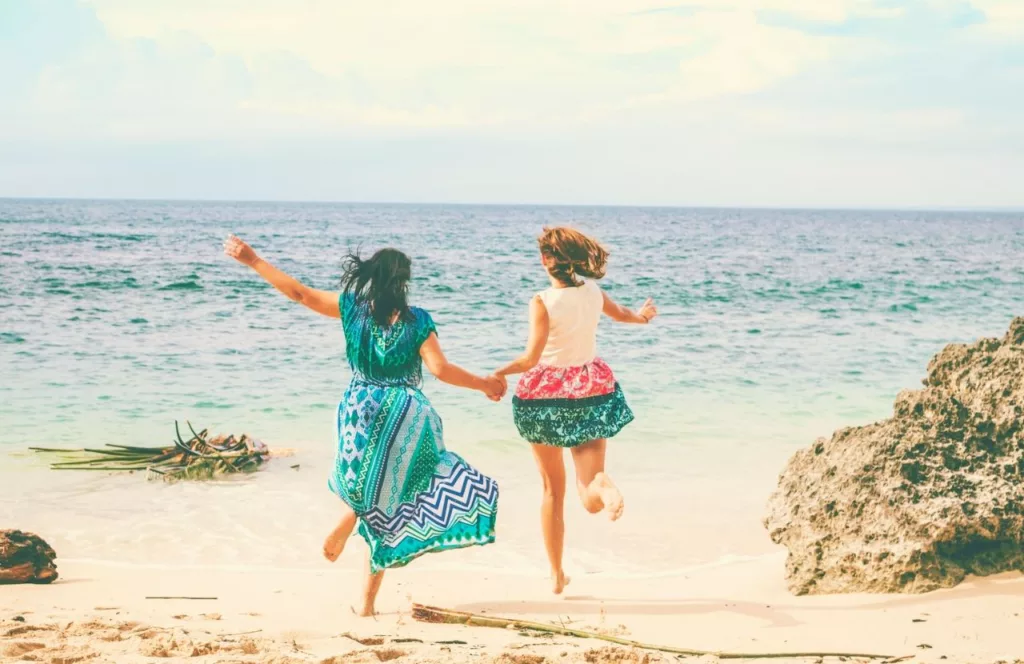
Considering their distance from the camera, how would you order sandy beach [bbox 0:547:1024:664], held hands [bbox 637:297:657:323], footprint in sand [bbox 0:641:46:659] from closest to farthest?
1. footprint in sand [bbox 0:641:46:659]
2. sandy beach [bbox 0:547:1024:664]
3. held hands [bbox 637:297:657:323]

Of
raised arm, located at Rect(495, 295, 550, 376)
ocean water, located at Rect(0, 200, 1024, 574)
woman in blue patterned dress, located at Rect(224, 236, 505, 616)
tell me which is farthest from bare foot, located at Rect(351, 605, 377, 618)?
ocean water, located at Rect(0, 200, 1024, 574)

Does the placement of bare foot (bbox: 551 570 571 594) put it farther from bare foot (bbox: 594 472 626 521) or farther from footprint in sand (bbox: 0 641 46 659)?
footprint in sand (bbox: 0 641 46 659)

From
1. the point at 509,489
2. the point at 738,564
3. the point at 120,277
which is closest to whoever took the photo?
the point at 738,564

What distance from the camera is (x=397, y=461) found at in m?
4.06

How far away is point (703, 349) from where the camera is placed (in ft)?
46.1

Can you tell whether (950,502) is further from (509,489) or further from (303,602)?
(509,489)

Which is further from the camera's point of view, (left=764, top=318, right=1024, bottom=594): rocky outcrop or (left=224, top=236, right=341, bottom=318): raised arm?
(left=764, top=318, right=1024, bottom=594): rocky outcrop

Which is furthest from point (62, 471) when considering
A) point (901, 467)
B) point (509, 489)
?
point (901, 467)

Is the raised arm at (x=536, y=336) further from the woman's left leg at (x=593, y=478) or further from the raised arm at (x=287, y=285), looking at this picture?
the raised arm at (x=287, y=285)

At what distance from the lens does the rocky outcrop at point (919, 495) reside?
424 cm

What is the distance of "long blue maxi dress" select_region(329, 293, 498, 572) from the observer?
4.04 meters

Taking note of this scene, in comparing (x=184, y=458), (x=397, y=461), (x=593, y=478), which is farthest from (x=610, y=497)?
(x=184, y=458)

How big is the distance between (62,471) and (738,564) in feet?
17.5

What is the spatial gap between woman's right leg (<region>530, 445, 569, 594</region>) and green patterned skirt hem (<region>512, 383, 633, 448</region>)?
4.5 inches
